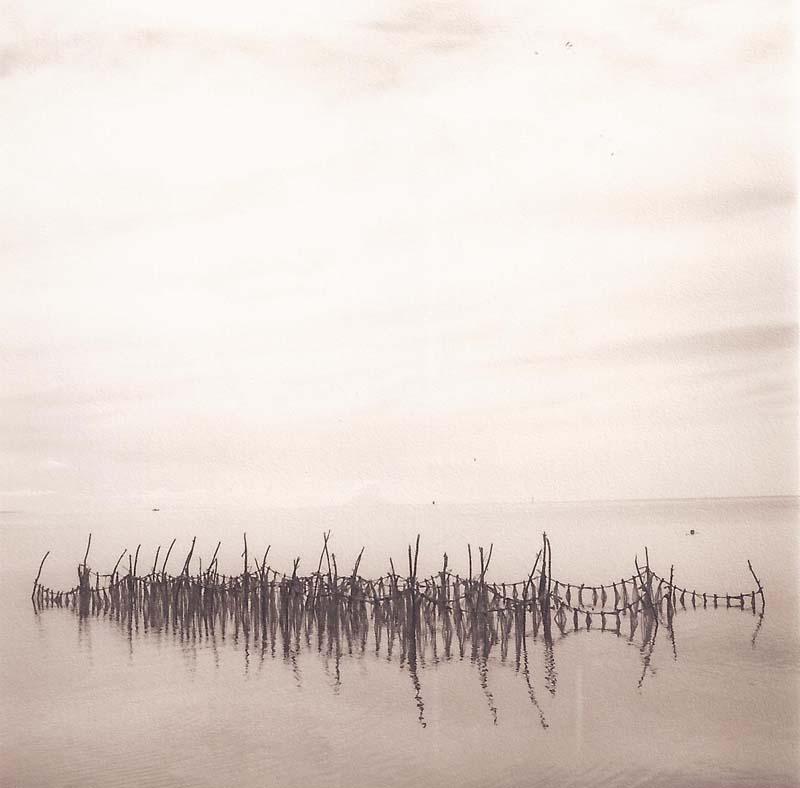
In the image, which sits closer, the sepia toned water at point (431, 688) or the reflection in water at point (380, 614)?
the sepia toned water at point (431, 688)

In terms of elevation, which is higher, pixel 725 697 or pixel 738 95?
pixel 738 95

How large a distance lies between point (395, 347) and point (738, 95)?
5.35 feet

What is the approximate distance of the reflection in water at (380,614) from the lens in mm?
4086

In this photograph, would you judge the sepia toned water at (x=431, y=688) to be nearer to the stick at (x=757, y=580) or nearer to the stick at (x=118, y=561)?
the stick at (x=757, y=580)

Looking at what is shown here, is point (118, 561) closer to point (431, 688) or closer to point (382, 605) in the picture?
point (382, 605)

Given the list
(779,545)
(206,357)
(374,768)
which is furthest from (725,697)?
(206,357)

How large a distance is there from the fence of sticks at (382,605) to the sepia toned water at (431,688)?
0.13 metres

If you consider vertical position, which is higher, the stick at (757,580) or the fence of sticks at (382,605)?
the stick at (757,580)

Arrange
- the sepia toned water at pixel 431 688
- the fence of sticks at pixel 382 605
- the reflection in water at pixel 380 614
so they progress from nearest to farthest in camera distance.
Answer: the sepia toned water at pixel 431 688 → the reflection in water at pixel 380 614 → the fence of sticks at pixel 382 605

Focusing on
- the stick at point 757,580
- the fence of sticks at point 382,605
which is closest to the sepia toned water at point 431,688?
the stick at point 757,580

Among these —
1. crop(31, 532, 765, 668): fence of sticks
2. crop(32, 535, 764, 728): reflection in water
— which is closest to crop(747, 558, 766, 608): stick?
crop(32, 535, 764, 728): reflection in water

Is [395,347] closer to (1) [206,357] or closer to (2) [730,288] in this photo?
(1) [206,357]

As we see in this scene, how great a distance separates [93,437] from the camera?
3744mm

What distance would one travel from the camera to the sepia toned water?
3.31 meters
